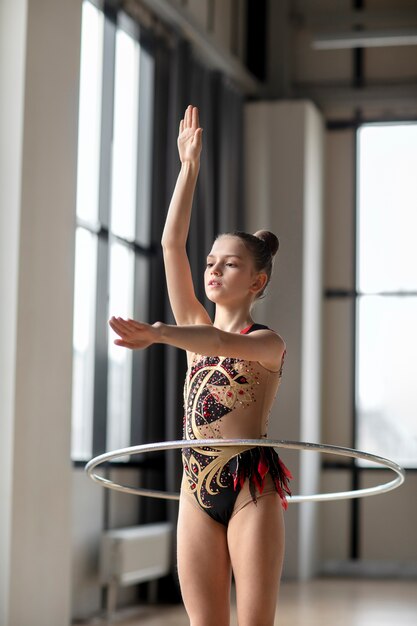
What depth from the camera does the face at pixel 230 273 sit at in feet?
8.59

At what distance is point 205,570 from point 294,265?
6.31 metres

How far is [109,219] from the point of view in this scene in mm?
6668

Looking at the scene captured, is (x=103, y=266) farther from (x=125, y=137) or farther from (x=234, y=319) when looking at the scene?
(x=234, y=319)

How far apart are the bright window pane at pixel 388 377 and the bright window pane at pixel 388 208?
0.21 m

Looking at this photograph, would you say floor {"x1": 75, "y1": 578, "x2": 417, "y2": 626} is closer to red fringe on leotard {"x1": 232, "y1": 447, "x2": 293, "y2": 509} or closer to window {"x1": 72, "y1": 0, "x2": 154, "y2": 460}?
window {"x1": 72, "y1": 0, "x2": 154, "y2": 460}

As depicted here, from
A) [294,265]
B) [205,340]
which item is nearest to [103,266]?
[294,265]

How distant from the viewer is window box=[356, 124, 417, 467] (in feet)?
29.8

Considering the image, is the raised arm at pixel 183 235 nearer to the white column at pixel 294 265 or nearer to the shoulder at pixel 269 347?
the shoulder at pixel 269 347

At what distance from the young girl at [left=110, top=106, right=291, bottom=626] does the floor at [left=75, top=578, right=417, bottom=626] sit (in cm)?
387

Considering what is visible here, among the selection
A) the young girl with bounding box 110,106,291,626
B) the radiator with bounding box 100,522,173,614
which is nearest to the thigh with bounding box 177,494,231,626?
the young girl with bounding box 110,106,291,626

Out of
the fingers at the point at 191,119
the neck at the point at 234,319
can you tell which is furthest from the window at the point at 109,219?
the neck at the point at 234,319

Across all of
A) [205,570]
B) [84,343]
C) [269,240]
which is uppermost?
[269,240]

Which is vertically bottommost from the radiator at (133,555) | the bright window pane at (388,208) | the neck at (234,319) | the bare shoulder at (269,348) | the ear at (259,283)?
the radiator at (133,555)

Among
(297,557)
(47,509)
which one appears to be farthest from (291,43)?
(47,509)
